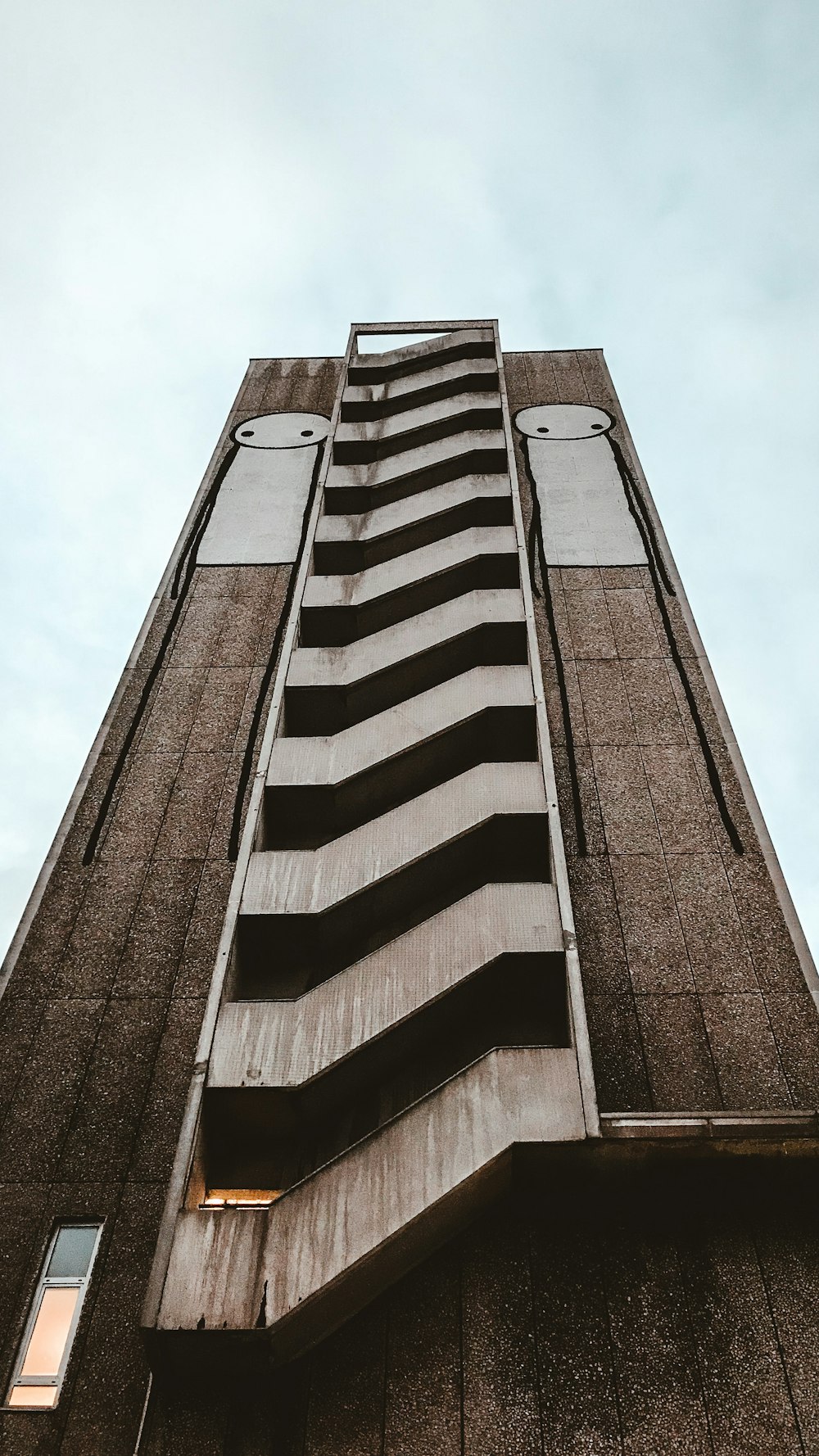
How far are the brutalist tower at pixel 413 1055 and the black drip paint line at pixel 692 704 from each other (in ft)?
0.26

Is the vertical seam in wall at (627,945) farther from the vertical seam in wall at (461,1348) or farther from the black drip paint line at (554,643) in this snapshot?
the vertical seam in wall at (461,1348)

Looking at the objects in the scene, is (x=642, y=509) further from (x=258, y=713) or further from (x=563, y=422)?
(x=258, y=713)

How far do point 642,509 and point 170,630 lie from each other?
465 inches

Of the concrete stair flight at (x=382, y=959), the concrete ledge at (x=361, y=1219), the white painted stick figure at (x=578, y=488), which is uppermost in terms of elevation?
the white painted stick figure at (x=578, y=488)

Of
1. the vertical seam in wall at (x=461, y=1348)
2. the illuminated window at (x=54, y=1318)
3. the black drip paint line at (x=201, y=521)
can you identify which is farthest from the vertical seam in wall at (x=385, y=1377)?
the black drip paint line at (x=201, y=521)

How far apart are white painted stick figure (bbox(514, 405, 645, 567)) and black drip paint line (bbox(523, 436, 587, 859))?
6.1 inches

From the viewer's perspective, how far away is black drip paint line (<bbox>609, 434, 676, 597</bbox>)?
18.9m

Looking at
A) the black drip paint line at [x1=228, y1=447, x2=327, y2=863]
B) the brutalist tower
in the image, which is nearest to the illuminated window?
the brutalist tower

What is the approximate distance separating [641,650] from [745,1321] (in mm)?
11484

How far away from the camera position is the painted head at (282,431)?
2419 centimetres

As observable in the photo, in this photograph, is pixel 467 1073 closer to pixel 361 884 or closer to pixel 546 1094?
pixel 546 1094

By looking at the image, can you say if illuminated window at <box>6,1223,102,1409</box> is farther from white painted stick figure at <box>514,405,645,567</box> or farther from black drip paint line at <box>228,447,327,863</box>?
white painted stick figure at <box>514,405,645,567</box>

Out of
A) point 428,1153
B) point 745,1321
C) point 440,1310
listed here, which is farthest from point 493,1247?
point 745,1321

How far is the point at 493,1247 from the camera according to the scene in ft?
30.4
